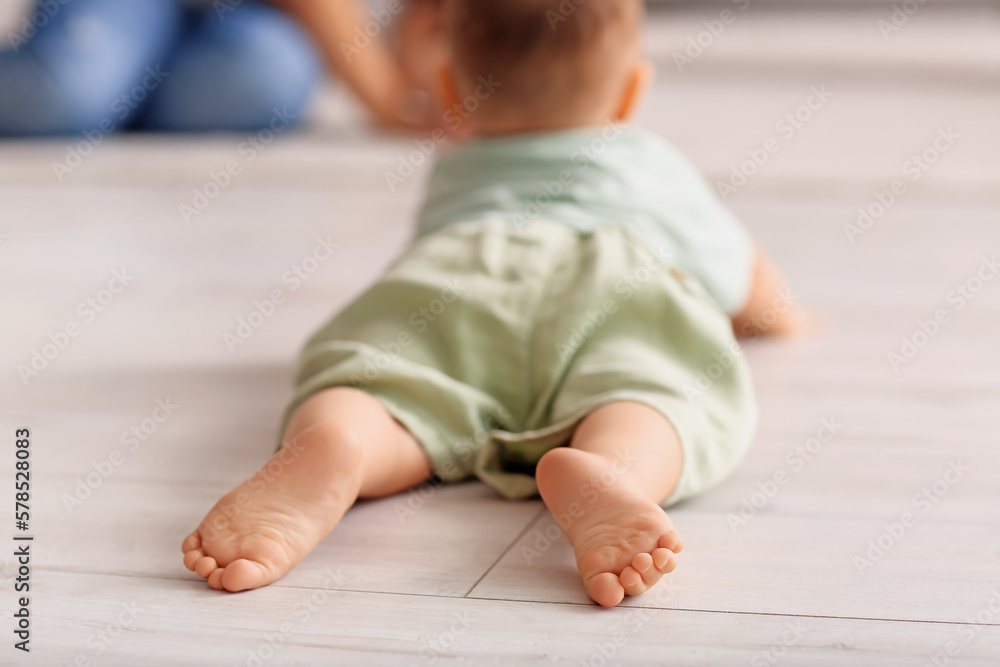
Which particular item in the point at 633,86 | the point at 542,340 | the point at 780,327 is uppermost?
the point at 633,86

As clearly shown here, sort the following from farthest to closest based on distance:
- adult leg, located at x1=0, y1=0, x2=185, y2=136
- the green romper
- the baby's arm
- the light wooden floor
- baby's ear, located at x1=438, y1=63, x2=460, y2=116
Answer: adult leg, located at x1=0, y1=0, x2=185, y2=136
the baby's arm
baby's ear, located at x1=438, y1=63, x2=460, y2=116
the green romper
the light wooden floor

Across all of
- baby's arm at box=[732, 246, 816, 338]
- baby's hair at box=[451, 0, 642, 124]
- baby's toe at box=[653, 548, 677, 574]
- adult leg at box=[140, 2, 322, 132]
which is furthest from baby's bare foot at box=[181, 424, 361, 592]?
adult leg at box=[140, 2, 322, 132]

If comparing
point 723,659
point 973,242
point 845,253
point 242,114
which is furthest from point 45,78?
point 723,659

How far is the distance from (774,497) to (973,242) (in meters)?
1.02

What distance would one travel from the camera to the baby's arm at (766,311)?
3.93ft

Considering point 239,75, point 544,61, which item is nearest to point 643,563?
point 544,61

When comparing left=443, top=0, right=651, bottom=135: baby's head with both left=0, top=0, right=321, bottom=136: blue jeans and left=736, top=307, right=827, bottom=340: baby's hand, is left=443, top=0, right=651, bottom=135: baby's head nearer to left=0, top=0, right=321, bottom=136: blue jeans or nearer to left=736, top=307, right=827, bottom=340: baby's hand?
left=736, top=307, right=827, bottom=340: baby's hand

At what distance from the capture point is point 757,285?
1.21 m

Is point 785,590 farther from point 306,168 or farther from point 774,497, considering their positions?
point 306,168

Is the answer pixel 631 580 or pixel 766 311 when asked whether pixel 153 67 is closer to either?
pixel 766 311

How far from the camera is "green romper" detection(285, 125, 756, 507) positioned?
2.80 feet

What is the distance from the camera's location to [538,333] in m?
0.90

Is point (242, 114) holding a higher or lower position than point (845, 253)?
lower

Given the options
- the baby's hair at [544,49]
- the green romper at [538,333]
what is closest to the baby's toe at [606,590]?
the green romper at [538,333]
